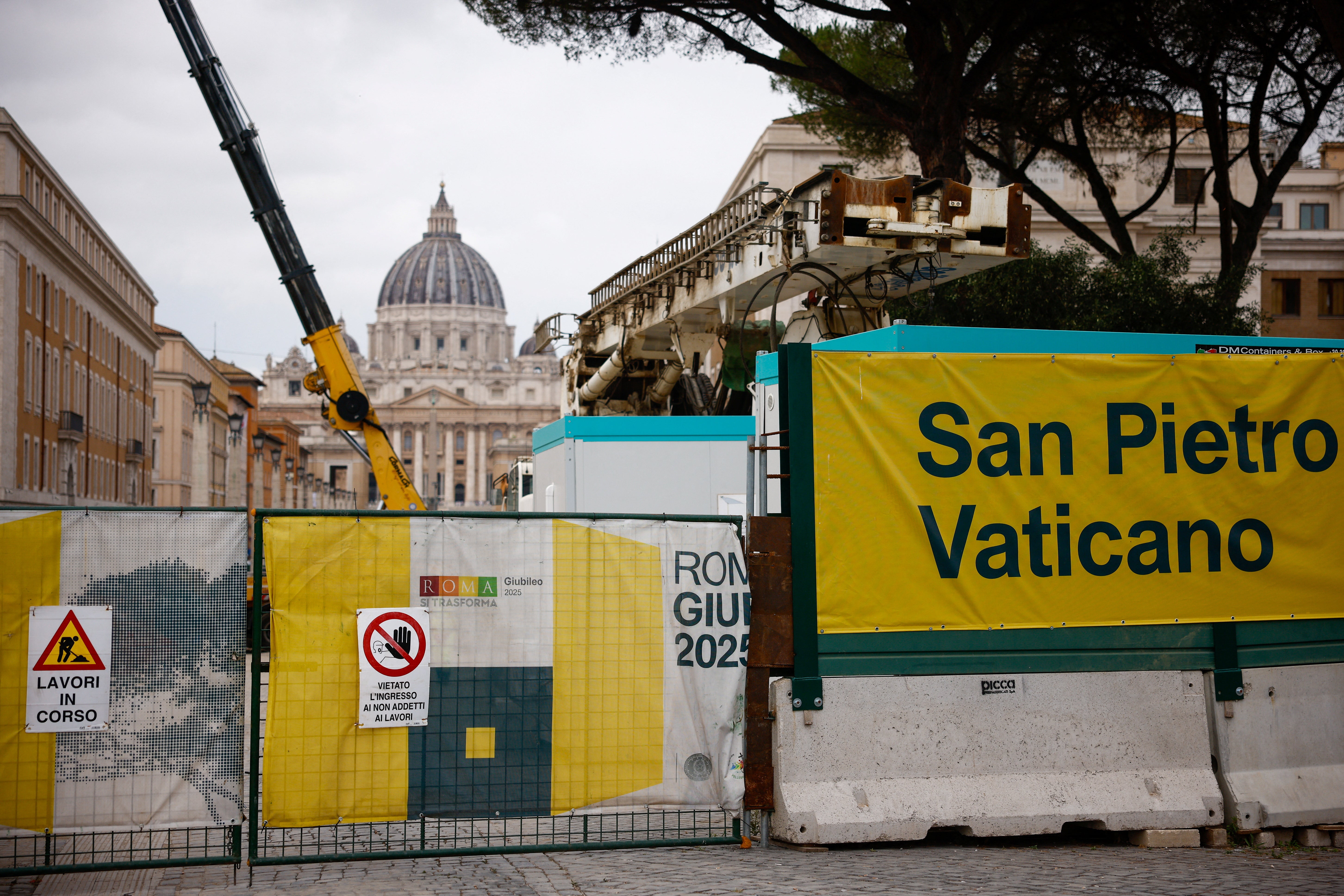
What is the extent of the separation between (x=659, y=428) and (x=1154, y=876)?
697 cm

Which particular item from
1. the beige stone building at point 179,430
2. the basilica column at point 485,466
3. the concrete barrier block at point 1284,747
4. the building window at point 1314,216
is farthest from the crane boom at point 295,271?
the basilica column at point 485,466

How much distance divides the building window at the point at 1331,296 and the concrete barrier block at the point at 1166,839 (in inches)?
1678

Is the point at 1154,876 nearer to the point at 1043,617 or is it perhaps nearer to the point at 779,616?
the point at 1043,617

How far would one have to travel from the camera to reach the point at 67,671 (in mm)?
5391

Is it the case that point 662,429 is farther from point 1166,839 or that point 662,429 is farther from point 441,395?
point 441,395

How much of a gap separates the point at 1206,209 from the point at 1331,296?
759 cm

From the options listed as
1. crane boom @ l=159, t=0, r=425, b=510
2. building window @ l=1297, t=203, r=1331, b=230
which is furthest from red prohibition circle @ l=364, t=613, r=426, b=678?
building window @ l=1297, t=203, r=1331, b=230

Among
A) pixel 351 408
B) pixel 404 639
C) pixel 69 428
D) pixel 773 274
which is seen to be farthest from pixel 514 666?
pixel 69 428

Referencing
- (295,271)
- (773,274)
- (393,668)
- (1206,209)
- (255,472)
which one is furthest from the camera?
(255,472)

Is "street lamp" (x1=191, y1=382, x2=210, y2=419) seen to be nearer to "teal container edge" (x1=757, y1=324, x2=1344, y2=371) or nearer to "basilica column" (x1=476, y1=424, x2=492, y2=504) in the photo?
"teal container edge" (x1=757, y1=324, x2=1344, y2=371)

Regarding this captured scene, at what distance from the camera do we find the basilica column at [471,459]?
163 m

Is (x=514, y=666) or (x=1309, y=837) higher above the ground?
(x=514, y=666)

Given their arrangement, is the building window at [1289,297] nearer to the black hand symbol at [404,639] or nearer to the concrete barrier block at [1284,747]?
the concrete barrier block at [1284,747]

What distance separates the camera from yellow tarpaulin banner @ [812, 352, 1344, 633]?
20.0 feet
